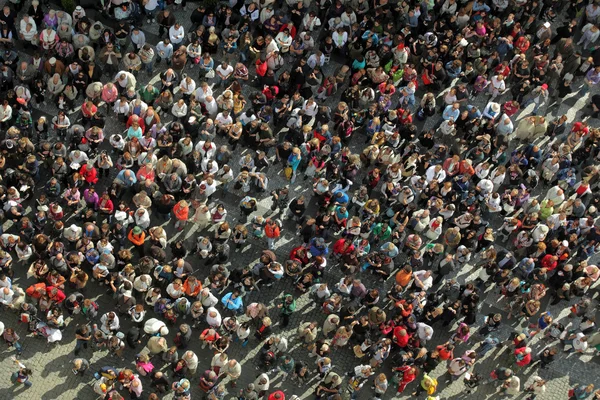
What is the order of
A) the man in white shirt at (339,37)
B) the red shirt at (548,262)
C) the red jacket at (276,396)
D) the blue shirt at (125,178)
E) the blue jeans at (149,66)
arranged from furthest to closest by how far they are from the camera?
the man in white shirt at (339,37), the blue jeans at (149,66), the red shirt at (548,262), the blue shirt at (125,178), the red jacket at (276,396)

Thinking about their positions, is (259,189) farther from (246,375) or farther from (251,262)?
(246,375)

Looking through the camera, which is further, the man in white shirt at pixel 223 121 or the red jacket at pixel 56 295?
the man in white shirt at pixel 223 121

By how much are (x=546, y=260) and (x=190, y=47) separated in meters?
13.2

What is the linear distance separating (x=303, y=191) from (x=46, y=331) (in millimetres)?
9079

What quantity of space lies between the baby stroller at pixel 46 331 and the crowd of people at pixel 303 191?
11cm

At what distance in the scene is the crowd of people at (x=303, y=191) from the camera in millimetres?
25859

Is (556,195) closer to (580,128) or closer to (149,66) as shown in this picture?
(580,128)

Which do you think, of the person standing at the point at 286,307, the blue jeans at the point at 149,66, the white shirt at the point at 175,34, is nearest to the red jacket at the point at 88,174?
the blue jeans at the point at 149,66

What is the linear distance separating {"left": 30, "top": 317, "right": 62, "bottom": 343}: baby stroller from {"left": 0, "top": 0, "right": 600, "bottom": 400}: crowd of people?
0.11 meters

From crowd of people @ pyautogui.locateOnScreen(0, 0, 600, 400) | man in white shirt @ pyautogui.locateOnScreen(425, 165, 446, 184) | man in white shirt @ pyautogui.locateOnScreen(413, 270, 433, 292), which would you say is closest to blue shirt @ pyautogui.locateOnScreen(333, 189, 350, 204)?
crowd of people @ pyautogui.locateOnScreen(0, 0, 600, 400)

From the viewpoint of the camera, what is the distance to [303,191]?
2939 cm

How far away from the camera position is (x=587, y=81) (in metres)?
31.9

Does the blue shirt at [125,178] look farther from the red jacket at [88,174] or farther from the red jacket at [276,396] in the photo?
the red jacket at [276,396]

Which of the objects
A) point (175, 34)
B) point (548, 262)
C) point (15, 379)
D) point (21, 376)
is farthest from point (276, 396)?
point (175, 34)
